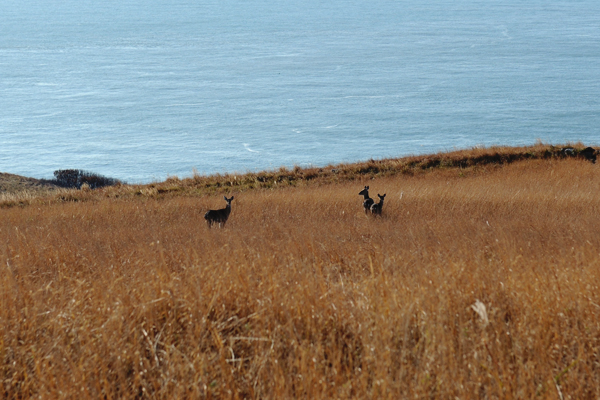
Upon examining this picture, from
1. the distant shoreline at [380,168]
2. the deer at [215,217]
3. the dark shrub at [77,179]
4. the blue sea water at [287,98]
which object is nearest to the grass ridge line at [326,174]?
the distant shoreline at [380,168]

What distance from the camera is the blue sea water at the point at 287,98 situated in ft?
172

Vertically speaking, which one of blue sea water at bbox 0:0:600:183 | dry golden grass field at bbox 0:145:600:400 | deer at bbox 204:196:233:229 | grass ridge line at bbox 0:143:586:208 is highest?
blue sea water at bbox 0:0:600:183

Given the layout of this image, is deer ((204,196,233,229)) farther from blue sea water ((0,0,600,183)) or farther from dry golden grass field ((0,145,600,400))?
blue sea water ((0,0,600,183))

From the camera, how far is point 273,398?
360 cm

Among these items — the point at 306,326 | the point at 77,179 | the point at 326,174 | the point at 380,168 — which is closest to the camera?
the point at 306,326

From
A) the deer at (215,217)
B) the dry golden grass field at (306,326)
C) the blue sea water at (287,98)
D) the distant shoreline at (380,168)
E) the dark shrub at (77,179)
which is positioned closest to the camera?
the dry golden grass field at (306,326)

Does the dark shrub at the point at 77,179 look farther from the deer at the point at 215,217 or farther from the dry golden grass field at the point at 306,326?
the dry golden grass field at the point at 306,326

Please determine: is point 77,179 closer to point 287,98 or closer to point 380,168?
point 380,168

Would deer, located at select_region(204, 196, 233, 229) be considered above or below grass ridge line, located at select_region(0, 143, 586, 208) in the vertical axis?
below

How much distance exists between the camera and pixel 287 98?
75.6 metres

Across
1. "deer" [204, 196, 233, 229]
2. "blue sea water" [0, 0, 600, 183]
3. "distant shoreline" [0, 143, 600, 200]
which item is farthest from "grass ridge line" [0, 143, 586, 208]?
"blue sea water" [0, 0, 600, 183]

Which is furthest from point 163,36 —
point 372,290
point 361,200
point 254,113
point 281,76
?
point 372,290

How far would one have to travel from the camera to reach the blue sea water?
172ft

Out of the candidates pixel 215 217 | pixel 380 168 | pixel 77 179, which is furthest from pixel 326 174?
pixel 77 179
